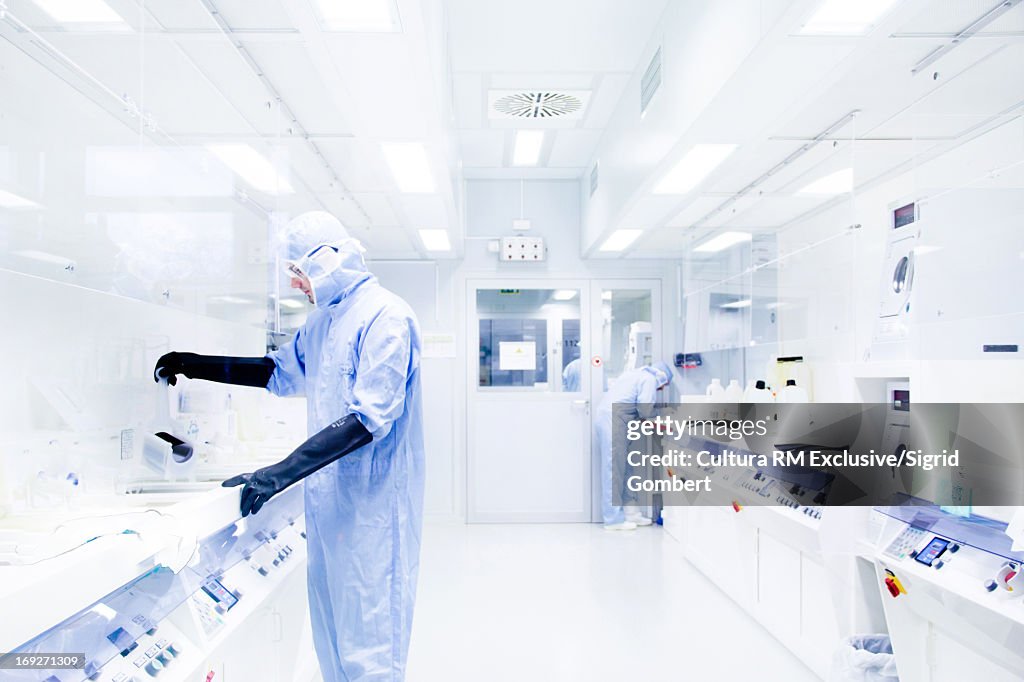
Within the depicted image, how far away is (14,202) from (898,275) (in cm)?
299

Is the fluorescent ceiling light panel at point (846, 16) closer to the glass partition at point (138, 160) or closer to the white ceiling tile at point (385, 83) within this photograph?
the white ceiling tile at point (385, 83)

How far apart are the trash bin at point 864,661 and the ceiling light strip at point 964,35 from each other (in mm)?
1998

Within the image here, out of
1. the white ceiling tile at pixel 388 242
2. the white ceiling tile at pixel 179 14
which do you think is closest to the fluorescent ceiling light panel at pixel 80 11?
the white ceiling tile at pixel 179 14

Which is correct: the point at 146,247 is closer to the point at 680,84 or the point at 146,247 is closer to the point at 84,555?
the point at 84,555

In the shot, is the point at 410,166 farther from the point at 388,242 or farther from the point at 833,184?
the point at 833,184

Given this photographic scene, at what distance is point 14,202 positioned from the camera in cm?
133

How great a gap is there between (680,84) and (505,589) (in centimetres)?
296

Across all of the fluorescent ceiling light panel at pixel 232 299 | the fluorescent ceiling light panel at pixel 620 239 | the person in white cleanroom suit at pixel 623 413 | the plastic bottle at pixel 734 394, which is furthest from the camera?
the person in white cleanroom suit at pixel 623 413

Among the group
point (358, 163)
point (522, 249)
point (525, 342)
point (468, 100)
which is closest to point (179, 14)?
point (358, 163)

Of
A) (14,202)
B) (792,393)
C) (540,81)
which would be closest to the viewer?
(14,202)

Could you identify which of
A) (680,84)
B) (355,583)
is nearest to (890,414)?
(680,84)

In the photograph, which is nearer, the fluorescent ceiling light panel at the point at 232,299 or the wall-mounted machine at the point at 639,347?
the fluorescent ceiling light panel at the point at 232,299

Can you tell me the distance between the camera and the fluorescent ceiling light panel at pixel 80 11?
141cm

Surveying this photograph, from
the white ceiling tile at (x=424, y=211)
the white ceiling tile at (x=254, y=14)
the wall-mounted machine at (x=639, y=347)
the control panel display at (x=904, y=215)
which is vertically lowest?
the wall-mounted machine at (x=639, y=347)
